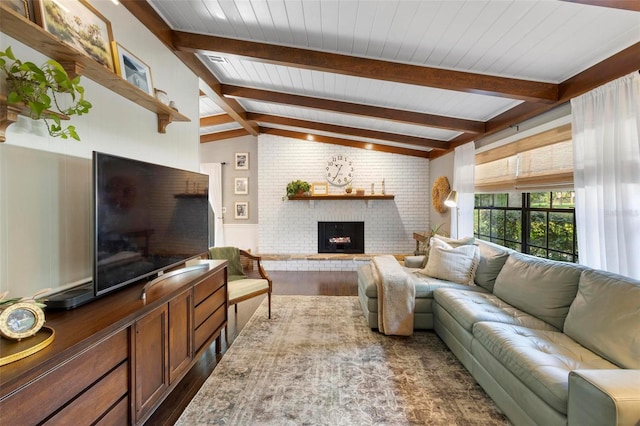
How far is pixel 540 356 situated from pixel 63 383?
2249mm

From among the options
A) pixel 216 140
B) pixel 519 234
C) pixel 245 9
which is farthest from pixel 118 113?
pixel 216 140

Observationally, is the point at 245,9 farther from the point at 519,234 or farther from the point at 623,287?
the point at 519,234

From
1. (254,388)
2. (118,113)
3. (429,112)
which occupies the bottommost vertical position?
(254,388)

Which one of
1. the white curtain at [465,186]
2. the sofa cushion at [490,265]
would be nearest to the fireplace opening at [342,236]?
the white curtain at [465,186]

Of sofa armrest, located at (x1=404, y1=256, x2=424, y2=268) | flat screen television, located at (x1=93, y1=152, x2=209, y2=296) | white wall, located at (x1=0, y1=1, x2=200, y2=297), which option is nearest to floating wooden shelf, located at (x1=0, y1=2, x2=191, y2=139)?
white wall, located at (x1=0, y1=1, x2=200, y2=297)

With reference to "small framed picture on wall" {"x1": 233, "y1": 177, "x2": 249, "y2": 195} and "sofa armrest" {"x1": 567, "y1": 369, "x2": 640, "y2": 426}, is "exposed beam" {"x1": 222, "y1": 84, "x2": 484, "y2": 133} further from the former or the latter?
"sofa armrest" {"x1": 567, "y1": 369, "x2": 640, "y2": 426}

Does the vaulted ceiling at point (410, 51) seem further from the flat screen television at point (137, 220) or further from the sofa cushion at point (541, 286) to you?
the sofa cushion at point (541, 286)

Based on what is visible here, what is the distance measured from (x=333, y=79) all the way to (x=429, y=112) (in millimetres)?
1428

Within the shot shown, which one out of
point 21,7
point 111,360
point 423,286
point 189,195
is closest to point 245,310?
point 189,195

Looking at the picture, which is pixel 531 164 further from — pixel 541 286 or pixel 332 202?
pixel 332 202

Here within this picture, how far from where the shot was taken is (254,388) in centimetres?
210

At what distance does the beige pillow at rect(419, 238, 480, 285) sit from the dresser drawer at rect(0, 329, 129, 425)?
2.89 m

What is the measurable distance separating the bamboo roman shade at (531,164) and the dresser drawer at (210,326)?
11.0 ft

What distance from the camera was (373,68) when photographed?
8.84ft
